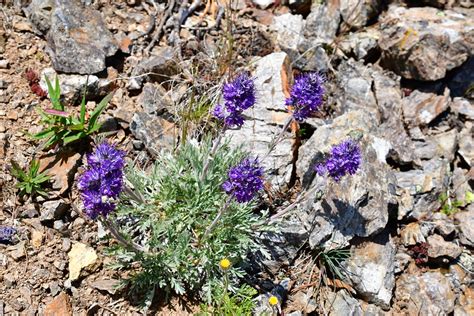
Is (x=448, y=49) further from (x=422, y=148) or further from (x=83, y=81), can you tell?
(x=83, y=81)

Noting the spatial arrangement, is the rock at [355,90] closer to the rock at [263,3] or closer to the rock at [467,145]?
the rock at [467,145]

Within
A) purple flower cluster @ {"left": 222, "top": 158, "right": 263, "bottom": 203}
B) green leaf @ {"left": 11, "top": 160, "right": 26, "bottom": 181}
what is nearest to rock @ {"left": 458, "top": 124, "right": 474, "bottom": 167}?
purple flower cluster @ {"left": 222, "top": 158, "right": 263, "bottom": 203}

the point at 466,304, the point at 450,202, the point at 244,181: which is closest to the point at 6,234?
the point at 244,181

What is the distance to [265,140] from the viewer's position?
21.5 ft

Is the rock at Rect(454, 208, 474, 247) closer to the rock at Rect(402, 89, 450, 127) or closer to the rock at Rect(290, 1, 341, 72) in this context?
the rock at Rect(402, 89, 450, 127)

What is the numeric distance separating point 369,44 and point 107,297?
5308 millimetres

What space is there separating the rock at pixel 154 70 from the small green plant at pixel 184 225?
1.42 m

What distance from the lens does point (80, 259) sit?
222 inches

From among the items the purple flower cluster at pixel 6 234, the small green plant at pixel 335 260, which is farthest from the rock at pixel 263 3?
the purple flower cluster at pixel 6 234

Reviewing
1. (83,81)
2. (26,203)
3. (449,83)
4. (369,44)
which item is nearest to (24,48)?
(83,81)

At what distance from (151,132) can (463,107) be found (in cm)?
479

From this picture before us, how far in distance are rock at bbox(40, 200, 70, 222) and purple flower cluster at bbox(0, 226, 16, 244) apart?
0.34 m

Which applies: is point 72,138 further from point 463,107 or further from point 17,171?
point 463,107

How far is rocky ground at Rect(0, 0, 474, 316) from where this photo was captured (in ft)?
19.0
